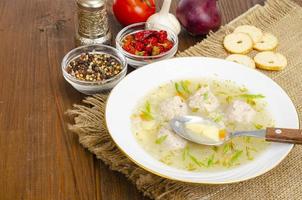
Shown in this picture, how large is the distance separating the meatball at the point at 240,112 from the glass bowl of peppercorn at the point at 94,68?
367 millimetres

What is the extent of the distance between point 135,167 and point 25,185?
0.28 metres

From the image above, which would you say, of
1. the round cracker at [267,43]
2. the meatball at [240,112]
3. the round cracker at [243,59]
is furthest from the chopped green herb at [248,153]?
the round cracker at [267,43]

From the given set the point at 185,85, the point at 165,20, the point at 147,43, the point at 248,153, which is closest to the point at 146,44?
the point at 147,43

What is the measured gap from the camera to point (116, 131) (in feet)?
4.08

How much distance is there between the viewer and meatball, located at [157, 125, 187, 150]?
4.06 feet

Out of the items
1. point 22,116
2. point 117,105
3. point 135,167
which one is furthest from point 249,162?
point 22,116

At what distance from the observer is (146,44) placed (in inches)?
64.5

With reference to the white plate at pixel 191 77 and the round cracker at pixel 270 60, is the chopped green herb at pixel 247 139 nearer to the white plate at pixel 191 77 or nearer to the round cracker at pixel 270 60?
the white plate at pixel 191 77

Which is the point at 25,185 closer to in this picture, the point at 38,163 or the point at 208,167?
the point at 38,163

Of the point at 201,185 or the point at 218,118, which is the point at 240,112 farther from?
the point at 201,185

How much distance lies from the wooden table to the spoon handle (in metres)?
0.35

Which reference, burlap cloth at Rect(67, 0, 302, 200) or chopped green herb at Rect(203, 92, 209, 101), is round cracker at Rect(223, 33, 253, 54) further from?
chopped green herb at Rect(203, 92, 209, 101)

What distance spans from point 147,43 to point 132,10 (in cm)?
20

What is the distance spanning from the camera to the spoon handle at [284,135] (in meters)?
1.15
